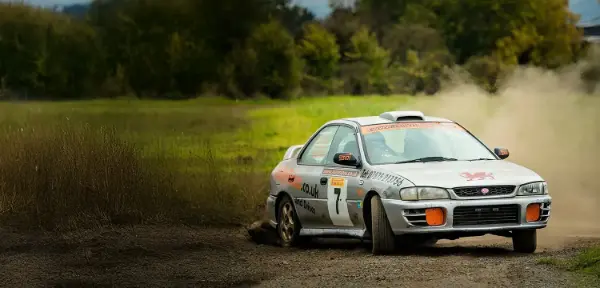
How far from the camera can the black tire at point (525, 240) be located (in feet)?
43.0

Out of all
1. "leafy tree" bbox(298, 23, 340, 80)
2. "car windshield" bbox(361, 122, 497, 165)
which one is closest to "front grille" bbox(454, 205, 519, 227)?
"car windshield" bbox(361, 122, 497, 165)

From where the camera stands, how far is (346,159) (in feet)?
44.7

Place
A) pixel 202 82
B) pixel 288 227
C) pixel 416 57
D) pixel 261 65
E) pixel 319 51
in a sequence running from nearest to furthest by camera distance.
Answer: pixel 288 227
pixel 202 82
pixel 261 65
pixel 319 51
pixel 416 57

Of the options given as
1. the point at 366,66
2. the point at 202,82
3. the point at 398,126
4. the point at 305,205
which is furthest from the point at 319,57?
the point at 398,126

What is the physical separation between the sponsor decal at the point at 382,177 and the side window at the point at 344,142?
2.12 ft

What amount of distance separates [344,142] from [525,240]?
2.44 meters

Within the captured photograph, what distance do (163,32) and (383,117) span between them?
17691 millimetres

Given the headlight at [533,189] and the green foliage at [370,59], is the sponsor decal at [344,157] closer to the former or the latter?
the headlight at [533,189]

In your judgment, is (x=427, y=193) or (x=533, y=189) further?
(x=533, y=189)

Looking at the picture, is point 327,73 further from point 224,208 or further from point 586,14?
point 224,208

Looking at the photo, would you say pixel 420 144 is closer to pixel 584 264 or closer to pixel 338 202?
pixel 338 202

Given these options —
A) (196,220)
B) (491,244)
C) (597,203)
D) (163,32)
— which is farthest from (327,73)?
(491,244)

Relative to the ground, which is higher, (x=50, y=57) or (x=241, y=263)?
(x=50, y=57)

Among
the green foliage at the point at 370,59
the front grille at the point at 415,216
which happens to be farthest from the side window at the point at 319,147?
the green foliage at the point at 370,59
